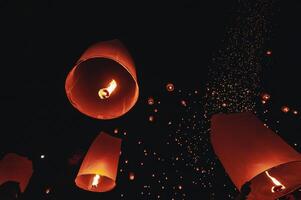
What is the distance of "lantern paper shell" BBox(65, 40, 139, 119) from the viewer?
3.80 ft

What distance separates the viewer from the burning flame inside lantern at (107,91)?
1302 mm

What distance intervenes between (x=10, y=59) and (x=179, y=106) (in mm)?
1420

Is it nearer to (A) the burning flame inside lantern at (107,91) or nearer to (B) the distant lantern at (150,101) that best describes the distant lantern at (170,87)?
(B) the distant lantern at (150,101)

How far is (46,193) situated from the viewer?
257 centimetres

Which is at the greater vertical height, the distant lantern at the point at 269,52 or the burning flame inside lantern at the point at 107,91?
the distant lantern at the point at 269,52

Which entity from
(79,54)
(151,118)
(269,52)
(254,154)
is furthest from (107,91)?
(269,52)

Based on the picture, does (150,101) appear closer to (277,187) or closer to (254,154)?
(277,187)

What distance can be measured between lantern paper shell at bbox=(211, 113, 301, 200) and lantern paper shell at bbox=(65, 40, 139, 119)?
0.43m

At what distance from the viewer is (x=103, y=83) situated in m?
1.43

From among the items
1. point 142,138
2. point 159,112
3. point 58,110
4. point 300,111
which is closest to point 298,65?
point 300,111

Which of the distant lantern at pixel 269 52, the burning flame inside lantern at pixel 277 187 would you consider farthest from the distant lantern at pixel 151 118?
the burning flame inside lantern at pixel 277 187

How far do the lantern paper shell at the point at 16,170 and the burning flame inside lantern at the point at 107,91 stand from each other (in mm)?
808

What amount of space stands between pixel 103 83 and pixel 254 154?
2.42ft

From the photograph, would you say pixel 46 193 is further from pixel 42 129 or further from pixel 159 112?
pixel 159 112
